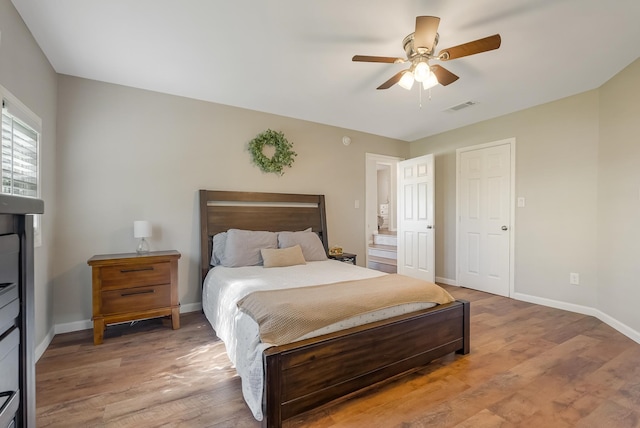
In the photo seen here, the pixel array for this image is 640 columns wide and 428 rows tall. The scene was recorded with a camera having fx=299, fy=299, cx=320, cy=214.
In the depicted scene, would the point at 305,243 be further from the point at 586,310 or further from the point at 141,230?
the point at 586,310

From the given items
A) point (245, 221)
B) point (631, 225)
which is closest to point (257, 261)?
point (245, 221)

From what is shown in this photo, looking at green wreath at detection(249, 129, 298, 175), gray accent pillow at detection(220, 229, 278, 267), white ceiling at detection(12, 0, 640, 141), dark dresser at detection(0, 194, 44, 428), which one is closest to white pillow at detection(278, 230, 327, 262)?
gray accent pillow at detection(220, 229, 278, 267)

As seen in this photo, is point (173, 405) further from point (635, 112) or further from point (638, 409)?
point (635, 112)

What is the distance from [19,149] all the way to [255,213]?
2.17 meters

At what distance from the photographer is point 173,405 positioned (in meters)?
1.83

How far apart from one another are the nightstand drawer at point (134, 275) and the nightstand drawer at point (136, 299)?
5cm

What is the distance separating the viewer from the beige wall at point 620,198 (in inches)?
109

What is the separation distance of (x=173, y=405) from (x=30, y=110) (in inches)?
95.5

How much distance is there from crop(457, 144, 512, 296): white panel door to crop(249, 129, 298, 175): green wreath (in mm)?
2696

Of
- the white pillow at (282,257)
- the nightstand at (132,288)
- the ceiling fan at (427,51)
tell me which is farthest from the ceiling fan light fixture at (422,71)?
the nightstand at (132,288)

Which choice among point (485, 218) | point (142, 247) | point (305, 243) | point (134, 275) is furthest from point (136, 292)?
point (485, 218)

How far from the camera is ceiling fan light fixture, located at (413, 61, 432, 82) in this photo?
2.16 metres

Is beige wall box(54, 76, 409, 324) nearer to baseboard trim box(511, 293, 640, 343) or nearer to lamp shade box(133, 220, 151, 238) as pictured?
lamp shade box(133, 220, 151, 238)

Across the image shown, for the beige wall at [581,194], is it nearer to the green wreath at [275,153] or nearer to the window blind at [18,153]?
the green wreath at [275,153]
